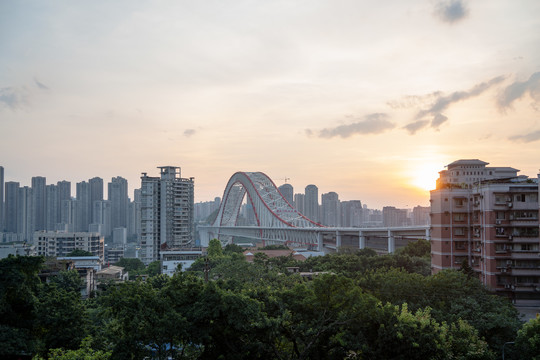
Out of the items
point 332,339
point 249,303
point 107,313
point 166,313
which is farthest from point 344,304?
point 107,313

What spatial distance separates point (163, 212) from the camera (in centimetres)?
7881

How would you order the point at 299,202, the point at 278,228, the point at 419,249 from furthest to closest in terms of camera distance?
the point at 299,202 → the point at 278,228 → the point at 419,249

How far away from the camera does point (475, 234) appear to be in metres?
30.8

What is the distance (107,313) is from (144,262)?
6845cm

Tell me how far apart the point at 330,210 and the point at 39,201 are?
95.8m

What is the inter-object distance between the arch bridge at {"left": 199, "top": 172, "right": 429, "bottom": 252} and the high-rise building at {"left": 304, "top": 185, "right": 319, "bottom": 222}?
146ft

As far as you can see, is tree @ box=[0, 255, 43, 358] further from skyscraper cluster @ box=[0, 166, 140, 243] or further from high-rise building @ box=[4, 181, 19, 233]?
high-rise building @ box=[4, 181, 19, 233]

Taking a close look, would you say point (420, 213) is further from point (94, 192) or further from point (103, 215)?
point (94, 192)

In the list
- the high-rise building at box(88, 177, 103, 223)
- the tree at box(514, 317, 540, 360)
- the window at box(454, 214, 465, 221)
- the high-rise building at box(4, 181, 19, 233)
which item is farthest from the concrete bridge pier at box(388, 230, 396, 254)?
the high-rise building at box(88, 177, 103, 223)

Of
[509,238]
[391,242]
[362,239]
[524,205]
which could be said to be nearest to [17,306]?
[509,238]

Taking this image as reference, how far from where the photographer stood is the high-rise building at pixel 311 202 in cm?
16800

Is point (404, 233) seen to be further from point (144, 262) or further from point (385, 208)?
point (385, 208)

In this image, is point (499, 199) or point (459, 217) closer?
point (499, 199)

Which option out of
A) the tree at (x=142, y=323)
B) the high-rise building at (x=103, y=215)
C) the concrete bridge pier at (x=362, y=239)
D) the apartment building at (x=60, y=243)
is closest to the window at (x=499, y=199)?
the tree at (x=142, y=323)
